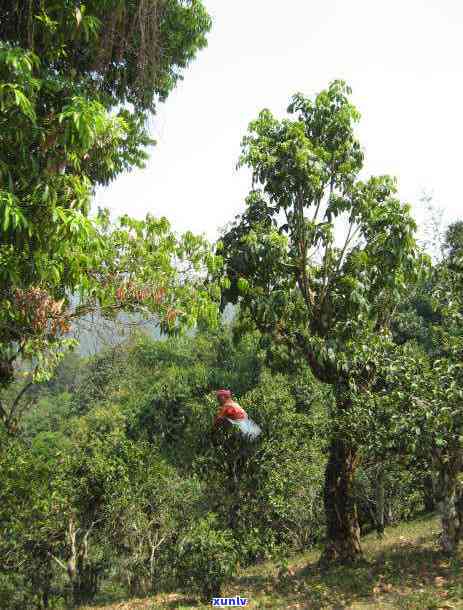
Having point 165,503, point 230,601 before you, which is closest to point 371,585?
point 230,601

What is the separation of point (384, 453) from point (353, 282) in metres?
3.46

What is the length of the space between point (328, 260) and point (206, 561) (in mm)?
7768

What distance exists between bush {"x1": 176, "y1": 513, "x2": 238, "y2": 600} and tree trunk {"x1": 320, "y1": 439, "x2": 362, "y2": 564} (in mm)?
2530

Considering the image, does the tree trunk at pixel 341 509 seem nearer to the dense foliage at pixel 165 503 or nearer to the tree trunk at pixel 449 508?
the tree trunk at pixel 449 508

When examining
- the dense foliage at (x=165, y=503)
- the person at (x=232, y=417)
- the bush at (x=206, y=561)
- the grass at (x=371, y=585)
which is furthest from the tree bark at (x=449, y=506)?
the person at (x=232, y=417)

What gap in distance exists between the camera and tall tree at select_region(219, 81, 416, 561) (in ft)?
34.8

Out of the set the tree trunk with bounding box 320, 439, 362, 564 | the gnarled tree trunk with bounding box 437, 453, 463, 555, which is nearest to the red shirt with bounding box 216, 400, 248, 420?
the gnarled tree trunk with bounding box 437, 453, 463, 555

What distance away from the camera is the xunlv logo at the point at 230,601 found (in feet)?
35.3

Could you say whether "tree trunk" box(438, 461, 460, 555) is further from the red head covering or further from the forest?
the red head covering

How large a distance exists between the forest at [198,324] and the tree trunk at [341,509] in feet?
0.15

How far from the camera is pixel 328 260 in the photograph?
11.9m

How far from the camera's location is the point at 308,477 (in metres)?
19.4

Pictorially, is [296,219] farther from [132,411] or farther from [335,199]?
[132,411]

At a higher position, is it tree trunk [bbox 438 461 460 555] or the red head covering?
the red head covering
